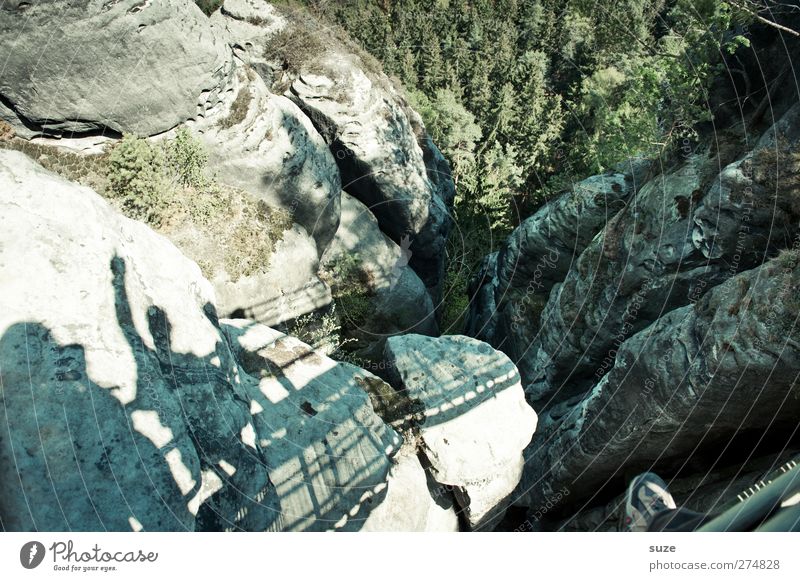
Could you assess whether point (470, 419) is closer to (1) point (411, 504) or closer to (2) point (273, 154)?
(1) point (411, 504)

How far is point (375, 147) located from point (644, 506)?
20.5 meters

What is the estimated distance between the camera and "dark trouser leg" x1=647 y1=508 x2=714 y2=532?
7391 millimetres

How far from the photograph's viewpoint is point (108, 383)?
6.80 meters

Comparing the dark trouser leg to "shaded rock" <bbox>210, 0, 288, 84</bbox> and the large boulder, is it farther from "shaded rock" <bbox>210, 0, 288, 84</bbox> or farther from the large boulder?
"shaded rock" <bbox>210, 0, 288, 84</bbox>

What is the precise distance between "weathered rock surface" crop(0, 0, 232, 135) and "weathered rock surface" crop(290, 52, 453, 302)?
6.73 meters

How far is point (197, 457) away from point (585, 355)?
669 inches

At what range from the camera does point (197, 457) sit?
7.51 metres

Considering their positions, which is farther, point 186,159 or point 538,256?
point 538,256

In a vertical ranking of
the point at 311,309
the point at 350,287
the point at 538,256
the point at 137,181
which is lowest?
the point at 350,287

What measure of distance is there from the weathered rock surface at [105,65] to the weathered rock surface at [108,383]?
27.0 feet

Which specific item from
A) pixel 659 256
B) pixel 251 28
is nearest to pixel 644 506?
pixel 659 256

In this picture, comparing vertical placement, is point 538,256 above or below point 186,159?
below

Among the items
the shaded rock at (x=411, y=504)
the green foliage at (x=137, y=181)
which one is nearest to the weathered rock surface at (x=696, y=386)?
the shaded rock at (x=411, y=504)
